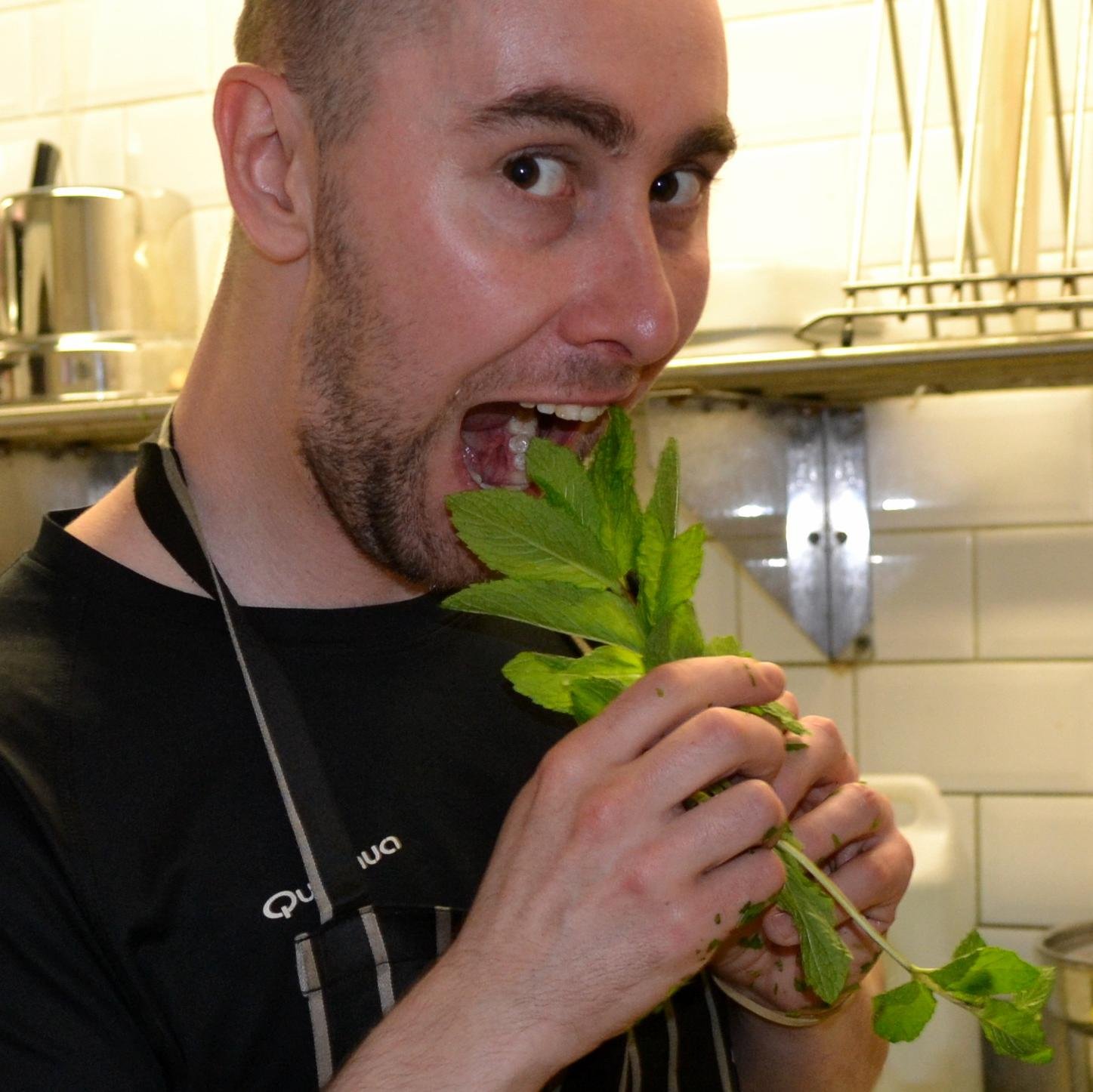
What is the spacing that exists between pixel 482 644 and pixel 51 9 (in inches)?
40.9

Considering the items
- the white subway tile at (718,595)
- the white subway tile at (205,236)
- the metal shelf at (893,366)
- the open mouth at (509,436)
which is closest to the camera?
the open mouth at (509,436)

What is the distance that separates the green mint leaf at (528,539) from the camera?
2.22 ft

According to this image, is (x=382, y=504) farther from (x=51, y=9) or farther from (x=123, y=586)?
(x=51, y=9)

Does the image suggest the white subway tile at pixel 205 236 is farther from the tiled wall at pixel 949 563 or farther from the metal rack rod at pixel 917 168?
the metal rack rod at pixel 917 168

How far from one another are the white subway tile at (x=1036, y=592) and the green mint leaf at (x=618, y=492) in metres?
0.66

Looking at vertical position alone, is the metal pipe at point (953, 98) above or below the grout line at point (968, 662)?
above

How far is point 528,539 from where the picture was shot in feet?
2.22

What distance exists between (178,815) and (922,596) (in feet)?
2.59

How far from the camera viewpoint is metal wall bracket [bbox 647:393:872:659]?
1.33 meters

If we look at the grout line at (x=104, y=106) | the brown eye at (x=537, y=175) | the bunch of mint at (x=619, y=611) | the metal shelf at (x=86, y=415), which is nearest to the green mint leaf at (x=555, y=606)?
the bunch of mint at (x=619, y=611)

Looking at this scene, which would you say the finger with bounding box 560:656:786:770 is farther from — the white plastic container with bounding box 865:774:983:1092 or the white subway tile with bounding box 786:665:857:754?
the white subway tile with bounding box 786:665:857:754

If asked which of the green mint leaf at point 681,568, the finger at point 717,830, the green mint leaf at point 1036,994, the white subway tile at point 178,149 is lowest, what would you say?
the green mint leaf at point 1036,994

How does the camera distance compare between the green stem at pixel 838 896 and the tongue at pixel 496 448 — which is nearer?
the green stem at pixel 838 896

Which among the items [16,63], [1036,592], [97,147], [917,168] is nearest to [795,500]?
[1036,592]
